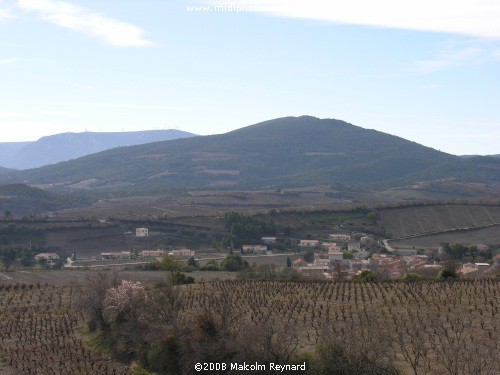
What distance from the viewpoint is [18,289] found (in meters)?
51.0

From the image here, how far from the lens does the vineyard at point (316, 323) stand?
21.8 metres

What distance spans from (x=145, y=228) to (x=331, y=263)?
3259 cm

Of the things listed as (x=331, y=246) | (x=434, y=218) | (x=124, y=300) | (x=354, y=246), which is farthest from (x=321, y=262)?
(x=124, y=300)

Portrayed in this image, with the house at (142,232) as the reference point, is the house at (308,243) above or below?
below

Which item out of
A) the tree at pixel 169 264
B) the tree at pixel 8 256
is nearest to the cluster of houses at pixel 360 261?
the tree at pixel 169 264

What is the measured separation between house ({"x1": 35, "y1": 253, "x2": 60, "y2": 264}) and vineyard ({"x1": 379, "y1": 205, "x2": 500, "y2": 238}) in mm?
45750

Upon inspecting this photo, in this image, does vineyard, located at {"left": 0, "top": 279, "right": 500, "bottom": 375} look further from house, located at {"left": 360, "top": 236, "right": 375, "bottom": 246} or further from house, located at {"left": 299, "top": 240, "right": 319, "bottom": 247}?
house, located at {"left": 360, "top": 236, "right": 375, "bottom": 246}

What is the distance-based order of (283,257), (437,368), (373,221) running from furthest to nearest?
(373,221), (283,257), (437,368)

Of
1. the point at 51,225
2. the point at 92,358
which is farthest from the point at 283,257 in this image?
the point at 92,358

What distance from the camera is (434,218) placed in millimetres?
102188

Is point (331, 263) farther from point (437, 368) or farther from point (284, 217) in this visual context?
point (437, 368)

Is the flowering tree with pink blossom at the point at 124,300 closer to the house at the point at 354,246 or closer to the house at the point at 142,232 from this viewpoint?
the house at the point at 354,246

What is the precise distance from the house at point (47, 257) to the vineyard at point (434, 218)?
45.8 metres

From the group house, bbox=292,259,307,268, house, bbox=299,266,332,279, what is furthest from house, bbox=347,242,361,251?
house, bbox=299,266,332,279
